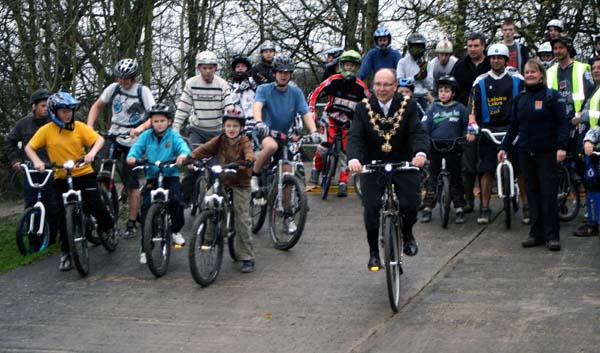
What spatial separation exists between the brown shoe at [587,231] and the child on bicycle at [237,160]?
143 inches

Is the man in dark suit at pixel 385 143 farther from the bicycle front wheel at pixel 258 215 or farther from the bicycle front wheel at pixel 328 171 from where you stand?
the bicycle front wheel at pixel 328 171

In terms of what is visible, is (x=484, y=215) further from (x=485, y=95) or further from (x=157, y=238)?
(x=157, y=238)

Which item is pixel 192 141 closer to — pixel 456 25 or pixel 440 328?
pixel 440 328

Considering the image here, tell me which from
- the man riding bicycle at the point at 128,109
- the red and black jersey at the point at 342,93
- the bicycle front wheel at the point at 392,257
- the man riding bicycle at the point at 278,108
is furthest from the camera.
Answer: the red and black jersey at the point at 342,93

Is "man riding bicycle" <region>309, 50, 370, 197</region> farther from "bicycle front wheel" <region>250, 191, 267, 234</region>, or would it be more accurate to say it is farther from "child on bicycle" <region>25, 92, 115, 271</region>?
"child on bicycle" <region>25, 92, 115, 271</region>

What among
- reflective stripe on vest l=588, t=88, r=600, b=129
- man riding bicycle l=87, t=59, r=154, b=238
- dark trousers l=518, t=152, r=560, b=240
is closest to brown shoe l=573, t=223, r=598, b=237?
dark trousers l=518, t=152, r=560, b=240

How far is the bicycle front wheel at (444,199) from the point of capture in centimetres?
1173

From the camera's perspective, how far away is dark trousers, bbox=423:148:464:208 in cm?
1199

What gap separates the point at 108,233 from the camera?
1127 cm

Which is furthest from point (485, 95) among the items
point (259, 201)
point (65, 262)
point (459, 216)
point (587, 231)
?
point (65, 262)

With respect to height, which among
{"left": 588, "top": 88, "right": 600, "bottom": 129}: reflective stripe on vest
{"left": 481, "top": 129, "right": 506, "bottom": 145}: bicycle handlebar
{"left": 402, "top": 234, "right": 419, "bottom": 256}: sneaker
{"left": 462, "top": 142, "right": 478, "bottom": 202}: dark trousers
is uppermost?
{"left": 588, "top": 88, "right": 600, "bottom": 129}: reflective stripe on vest

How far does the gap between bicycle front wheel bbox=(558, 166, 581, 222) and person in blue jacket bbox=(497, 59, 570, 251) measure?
1339 millimetres

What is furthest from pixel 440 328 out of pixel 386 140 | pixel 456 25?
pixel 456 25

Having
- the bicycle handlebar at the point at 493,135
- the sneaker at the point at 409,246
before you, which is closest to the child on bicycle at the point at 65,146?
the sneaker at the point at 409,246
